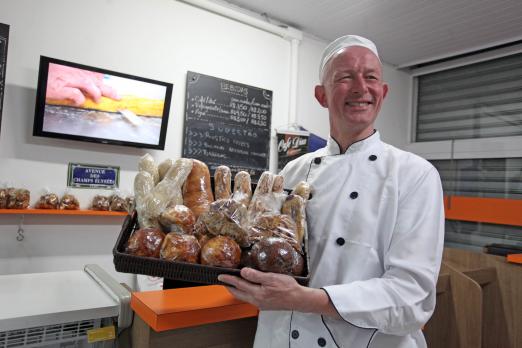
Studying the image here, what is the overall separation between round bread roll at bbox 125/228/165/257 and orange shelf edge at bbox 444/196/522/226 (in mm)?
3761

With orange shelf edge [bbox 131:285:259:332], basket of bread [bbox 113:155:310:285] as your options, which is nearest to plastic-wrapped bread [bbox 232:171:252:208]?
basket of bread [bbox 113:155:310:285]

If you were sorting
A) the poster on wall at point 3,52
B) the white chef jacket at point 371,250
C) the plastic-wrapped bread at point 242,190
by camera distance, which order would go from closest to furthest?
the white chef jacket at point 371,250 < the plastic-wrapped bread at point 242,190 < the poster on wall at point 3,52

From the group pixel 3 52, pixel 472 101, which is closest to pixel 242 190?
pixel 3 52

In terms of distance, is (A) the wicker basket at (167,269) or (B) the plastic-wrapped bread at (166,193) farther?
(B) the plastic-wrapped bread at (166,193)

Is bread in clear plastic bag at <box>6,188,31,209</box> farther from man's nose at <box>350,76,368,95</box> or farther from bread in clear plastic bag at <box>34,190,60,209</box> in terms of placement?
man's nose at <box>350,76,368,95</box>

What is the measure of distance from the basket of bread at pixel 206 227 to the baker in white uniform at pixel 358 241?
0.05m

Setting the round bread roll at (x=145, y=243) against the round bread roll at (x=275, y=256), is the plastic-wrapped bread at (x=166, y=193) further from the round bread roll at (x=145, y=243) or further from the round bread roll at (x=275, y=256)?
the round bread roll at (x=275, y=256)

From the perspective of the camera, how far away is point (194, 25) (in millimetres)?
3051

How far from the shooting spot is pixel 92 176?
8.46 feet

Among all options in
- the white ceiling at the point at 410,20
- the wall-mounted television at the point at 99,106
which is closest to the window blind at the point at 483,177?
the white ceiling at the point at 410,20

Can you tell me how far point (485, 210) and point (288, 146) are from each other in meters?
2.10

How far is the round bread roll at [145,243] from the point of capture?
0.91 metres

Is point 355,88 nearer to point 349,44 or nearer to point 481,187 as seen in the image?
point 349,44

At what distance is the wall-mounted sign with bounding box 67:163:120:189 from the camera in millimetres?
2516
